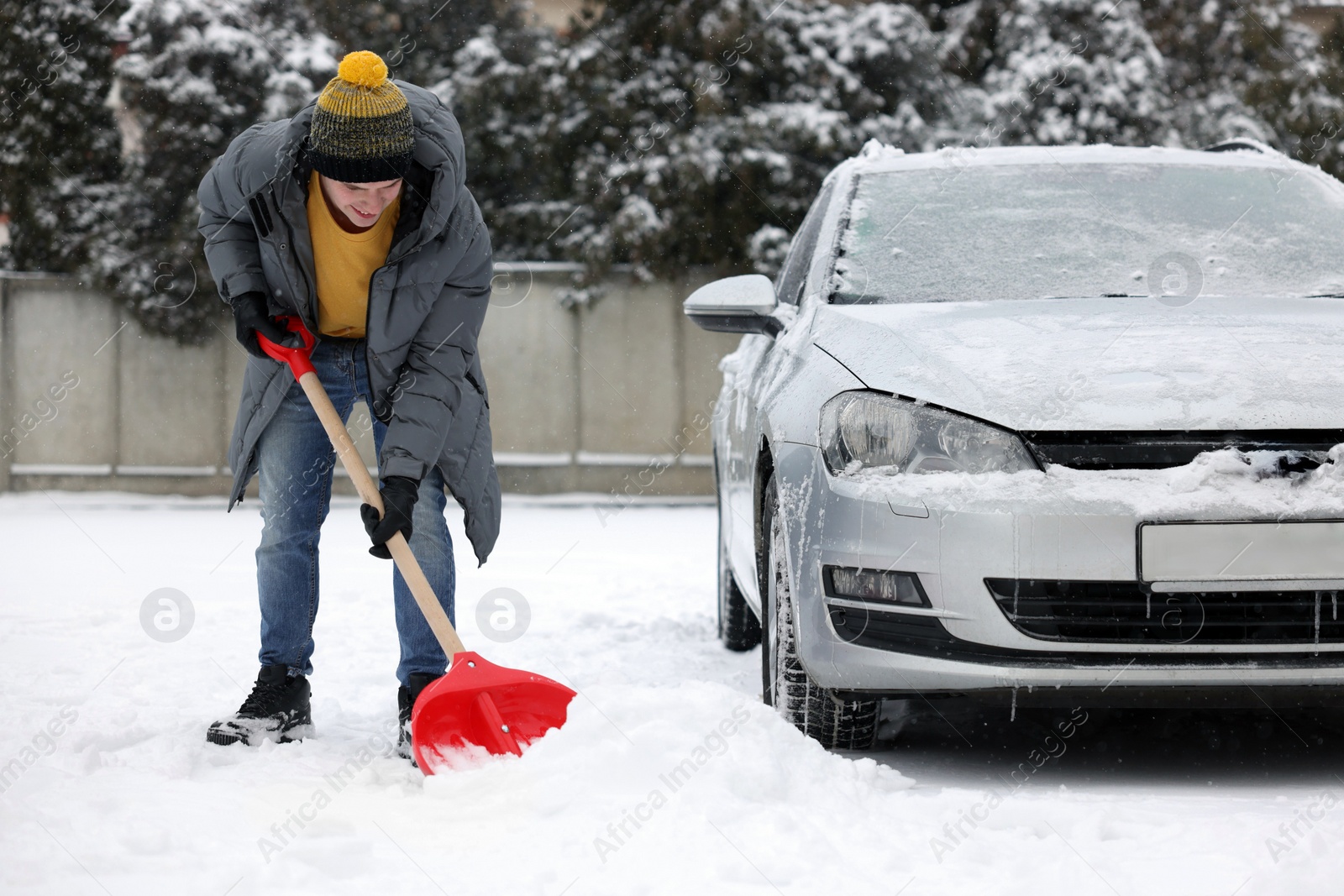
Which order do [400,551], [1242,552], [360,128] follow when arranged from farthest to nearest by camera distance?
[400,551] < [360,128] < [1242,552]

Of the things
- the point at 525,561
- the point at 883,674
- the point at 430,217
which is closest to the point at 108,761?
the point at 430,217

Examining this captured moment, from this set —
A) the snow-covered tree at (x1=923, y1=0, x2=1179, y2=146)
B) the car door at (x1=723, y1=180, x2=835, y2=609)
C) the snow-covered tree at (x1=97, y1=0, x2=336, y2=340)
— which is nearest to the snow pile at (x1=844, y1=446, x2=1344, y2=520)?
the car door at (x1=723, y1=180, x2=835, y2=609)

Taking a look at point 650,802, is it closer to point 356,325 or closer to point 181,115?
point 356,325

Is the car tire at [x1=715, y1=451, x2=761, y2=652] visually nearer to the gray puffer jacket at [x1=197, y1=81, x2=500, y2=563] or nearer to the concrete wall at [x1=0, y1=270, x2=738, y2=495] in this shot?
the gray puffer jacket at [x1=197, y1=81, x2=500, y2=563]

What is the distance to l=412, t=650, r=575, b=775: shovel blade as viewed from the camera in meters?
2.99

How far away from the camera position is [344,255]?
3.29 m

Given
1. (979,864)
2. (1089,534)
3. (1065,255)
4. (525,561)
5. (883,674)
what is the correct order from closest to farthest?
(979,864) → (1089,534) → (883,674) → (1065,255) → (525,561)

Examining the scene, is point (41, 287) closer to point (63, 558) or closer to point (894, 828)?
point (63, 558)

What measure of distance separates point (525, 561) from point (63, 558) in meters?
2.50

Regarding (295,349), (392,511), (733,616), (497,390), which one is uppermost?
(295,349)

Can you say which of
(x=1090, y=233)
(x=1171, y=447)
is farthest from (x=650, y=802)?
(x=1090, y=233)

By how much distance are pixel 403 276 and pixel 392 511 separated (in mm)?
530

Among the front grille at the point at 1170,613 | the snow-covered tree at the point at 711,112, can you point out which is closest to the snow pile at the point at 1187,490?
the front grille at the point at 1170,613

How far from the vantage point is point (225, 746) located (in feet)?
10.6
